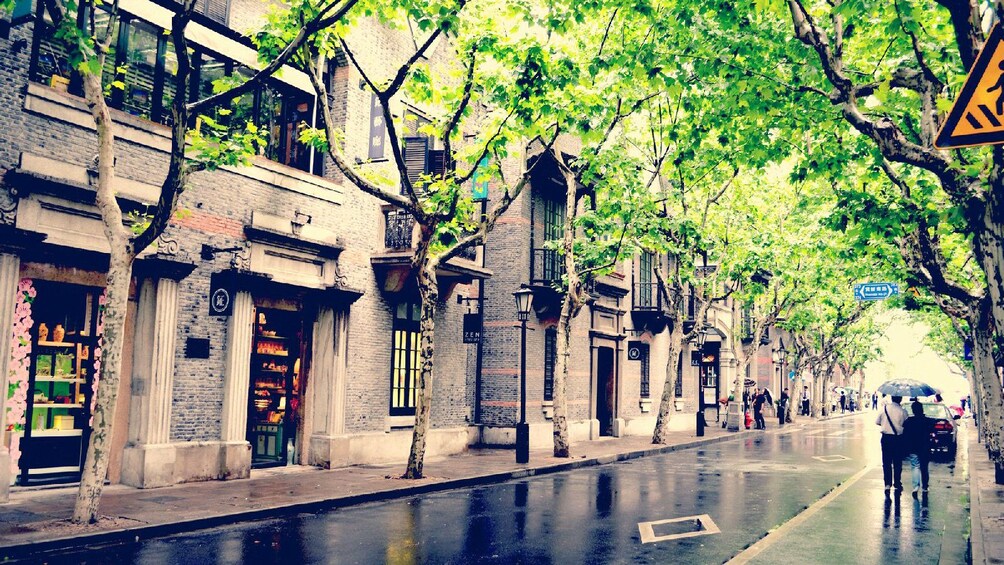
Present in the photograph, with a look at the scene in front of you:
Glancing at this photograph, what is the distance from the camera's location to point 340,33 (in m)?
12.2

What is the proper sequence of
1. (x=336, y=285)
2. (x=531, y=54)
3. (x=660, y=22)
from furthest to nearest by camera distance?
(x=336, y=285) → (x=531, y=54) → (x=660, y=22)

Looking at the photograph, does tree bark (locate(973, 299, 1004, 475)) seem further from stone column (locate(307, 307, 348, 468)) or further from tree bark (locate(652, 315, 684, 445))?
stone column (locate(307, 307, 348, 468))

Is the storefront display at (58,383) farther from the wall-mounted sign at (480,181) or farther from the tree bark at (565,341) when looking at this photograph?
the tree bark at (565,341)

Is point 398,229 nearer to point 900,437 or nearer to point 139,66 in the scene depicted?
point 139,66

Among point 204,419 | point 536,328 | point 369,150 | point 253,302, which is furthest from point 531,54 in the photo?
point 536,328

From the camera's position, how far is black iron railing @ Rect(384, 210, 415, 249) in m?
17.6

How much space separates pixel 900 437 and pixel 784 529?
4.82 m

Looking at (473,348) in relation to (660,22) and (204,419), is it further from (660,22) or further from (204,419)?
(660,22)

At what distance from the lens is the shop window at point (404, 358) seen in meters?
18.2

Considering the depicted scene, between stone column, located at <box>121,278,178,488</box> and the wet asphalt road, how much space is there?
10.8ft

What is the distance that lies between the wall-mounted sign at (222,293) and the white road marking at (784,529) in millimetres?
9204

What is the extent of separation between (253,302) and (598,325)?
14393mm

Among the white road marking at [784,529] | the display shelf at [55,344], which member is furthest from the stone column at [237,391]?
the white road marking at [784,529]

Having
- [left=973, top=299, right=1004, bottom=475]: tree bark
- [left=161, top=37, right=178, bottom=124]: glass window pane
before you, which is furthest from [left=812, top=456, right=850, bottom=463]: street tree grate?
[left=161, top=37, right=178, bottom=124]: glass window pane
